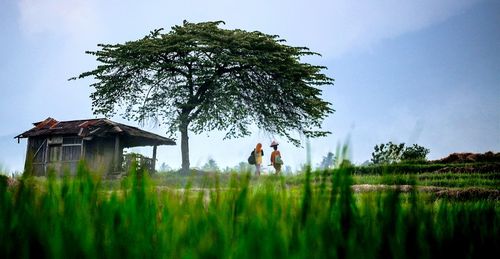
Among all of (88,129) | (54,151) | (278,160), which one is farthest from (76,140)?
(278,160)

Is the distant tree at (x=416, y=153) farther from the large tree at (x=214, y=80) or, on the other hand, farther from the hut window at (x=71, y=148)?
the hut window at (x=71, y=148)

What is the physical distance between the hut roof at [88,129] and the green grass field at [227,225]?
25784mm

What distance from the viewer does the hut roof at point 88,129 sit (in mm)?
26438

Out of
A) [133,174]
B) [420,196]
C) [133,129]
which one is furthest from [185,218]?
[133,129]

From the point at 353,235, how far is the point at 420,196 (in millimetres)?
761

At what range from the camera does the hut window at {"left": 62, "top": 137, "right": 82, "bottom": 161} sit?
27.0 metres

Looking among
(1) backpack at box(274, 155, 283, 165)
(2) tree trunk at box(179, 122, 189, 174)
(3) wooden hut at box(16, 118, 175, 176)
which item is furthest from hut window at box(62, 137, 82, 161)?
(1) backpack at box(274, 155, 283, 165)

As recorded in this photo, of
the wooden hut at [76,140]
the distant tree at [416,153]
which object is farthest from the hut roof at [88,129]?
the distant tree at [416,153]

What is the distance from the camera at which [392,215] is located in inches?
66.8

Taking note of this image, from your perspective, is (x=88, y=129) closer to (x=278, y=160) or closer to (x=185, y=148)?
(x=185, y=148)

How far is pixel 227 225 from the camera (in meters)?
1.55

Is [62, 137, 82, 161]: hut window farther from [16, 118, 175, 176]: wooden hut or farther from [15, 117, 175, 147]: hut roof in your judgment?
[15, 117, 175, 147]: hut roof

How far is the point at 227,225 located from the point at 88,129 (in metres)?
26.9

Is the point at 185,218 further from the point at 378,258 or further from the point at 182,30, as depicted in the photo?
the point at 182,30
